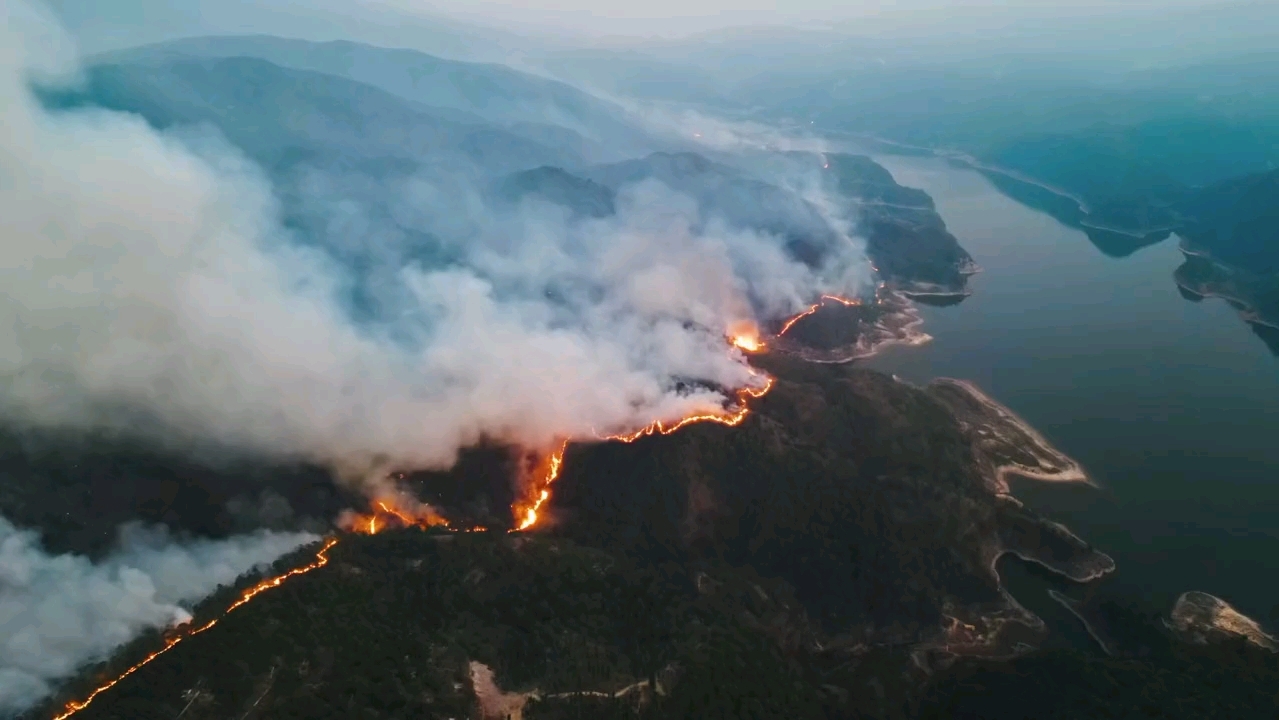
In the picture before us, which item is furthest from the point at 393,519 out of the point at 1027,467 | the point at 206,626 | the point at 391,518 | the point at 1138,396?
the point at 1138,396

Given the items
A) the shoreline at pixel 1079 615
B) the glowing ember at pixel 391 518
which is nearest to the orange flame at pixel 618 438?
the glowing ember at pixel 391 518

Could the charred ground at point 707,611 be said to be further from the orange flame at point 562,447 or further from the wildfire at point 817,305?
the wildfire at point 817,305

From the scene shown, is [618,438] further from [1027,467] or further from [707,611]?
[1027,467]

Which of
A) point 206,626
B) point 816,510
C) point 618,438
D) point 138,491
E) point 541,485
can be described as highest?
point 138,491

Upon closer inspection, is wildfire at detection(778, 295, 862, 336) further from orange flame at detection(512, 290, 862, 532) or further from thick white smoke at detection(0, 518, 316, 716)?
thick white smoke at detection(0, 518, 316, 716)

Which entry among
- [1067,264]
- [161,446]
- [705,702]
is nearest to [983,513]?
[705,702]

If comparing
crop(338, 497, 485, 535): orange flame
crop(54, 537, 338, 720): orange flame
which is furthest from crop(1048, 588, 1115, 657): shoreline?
crop(54, 537, 338, 720): orange flame

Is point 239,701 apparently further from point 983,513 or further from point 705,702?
point 983,513
